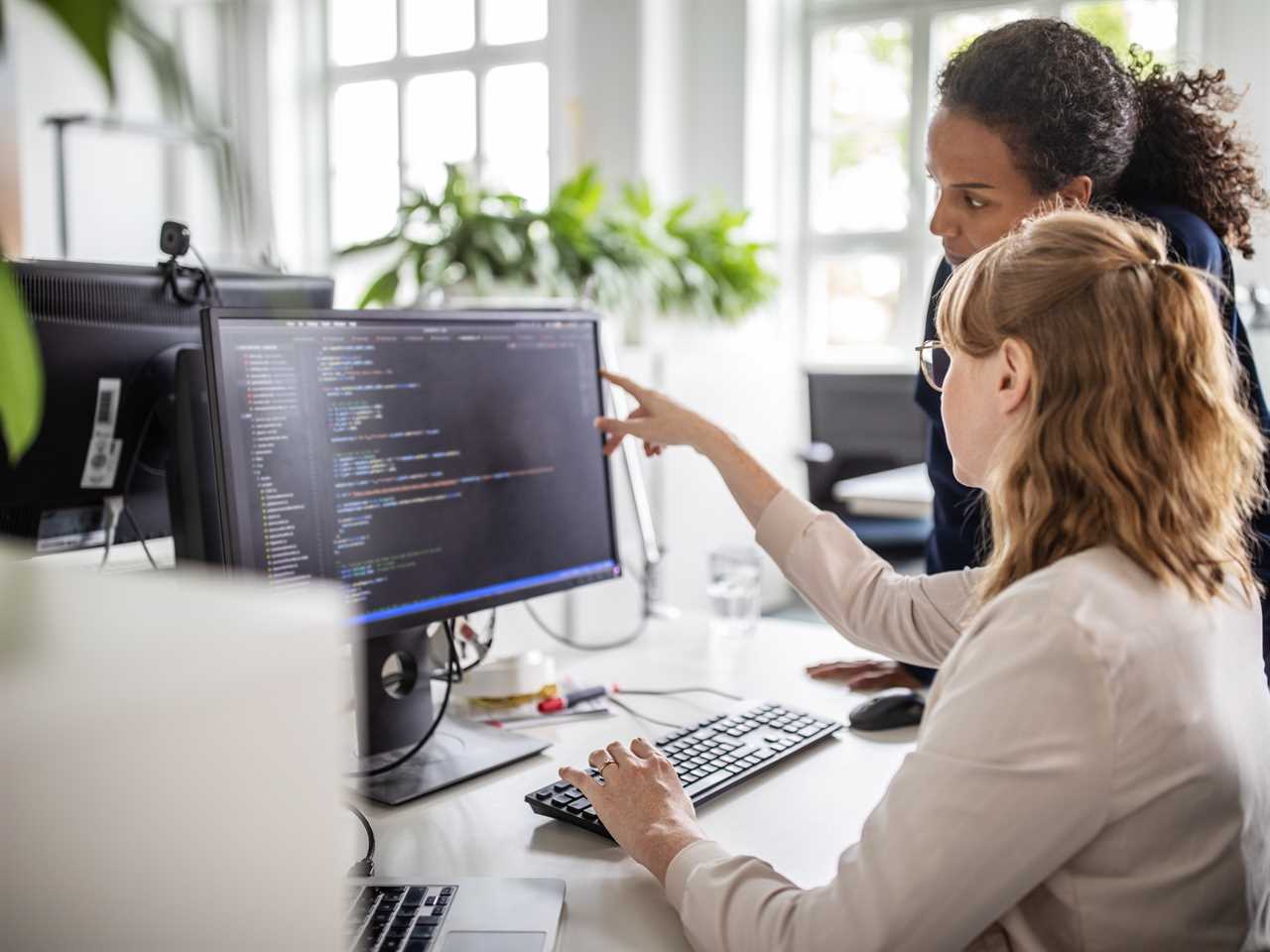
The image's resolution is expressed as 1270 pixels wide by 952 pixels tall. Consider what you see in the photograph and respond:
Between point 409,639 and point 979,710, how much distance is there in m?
0.70

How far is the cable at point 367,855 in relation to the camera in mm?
927

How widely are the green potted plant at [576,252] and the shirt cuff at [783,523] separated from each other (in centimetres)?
203

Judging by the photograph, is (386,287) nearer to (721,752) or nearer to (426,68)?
(426,68)

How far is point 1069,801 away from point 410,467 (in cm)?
72

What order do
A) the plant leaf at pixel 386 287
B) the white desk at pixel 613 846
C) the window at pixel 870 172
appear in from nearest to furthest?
the white desk at pixel 613 846, the plant leaf at pixel 386 287, the window at pixel 870 172

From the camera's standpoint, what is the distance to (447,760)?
1190 mm

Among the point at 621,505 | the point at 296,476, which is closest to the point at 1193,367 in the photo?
the point at 296,476

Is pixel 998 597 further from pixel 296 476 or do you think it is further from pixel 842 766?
pixel 296 476

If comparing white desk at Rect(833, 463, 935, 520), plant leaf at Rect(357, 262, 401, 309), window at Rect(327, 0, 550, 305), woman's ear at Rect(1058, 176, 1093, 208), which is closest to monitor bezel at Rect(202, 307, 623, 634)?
woman's ear at Rect(1058, 176, 1093, 208)

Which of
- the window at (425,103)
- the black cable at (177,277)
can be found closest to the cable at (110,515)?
the black cable at (177,277)

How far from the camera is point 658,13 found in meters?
4.63

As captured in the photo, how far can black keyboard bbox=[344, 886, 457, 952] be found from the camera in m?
0.80

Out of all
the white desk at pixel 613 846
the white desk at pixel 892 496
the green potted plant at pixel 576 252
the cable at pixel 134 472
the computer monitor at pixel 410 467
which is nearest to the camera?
the white desk at pixel 613 846

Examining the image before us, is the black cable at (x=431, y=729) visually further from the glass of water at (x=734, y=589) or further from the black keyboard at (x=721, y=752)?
the glass of water at (x=734, y=589)
